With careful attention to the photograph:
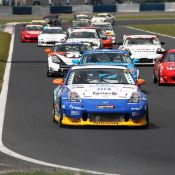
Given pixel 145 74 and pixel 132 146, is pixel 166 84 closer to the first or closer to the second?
pixel 145 74

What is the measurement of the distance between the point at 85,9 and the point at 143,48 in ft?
283

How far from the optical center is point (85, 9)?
398ft

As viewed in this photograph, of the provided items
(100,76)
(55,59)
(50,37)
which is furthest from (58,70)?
(50,37)

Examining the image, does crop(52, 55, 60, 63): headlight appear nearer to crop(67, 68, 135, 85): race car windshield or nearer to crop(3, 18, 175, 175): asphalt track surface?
crop(3, 18, 175, 175): asphalt track surface

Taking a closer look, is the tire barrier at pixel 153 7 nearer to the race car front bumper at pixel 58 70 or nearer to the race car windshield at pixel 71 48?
the race car windshield at pixel 71 48

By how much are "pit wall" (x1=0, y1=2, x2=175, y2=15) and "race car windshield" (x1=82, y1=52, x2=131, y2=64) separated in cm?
9113

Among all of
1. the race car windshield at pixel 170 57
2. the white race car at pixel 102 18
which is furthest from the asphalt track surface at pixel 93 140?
the white race car at pixel 102 18

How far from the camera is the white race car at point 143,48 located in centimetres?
3528

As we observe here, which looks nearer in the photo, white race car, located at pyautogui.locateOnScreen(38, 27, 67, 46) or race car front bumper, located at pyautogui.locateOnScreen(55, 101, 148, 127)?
race car front bumper, located at pyautogui.locateOnScreen(55, 101, 148, 127)

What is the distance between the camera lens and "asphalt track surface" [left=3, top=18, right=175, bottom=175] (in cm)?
1170

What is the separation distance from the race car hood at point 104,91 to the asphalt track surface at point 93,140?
58 centimetres

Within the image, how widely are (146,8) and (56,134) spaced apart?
362 ft

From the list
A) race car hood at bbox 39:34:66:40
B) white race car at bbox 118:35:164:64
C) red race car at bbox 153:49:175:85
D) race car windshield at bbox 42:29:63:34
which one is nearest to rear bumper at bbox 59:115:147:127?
red race car at bbox 153:49:175:85

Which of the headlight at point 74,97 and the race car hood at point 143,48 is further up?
the headlight at point 74,97
